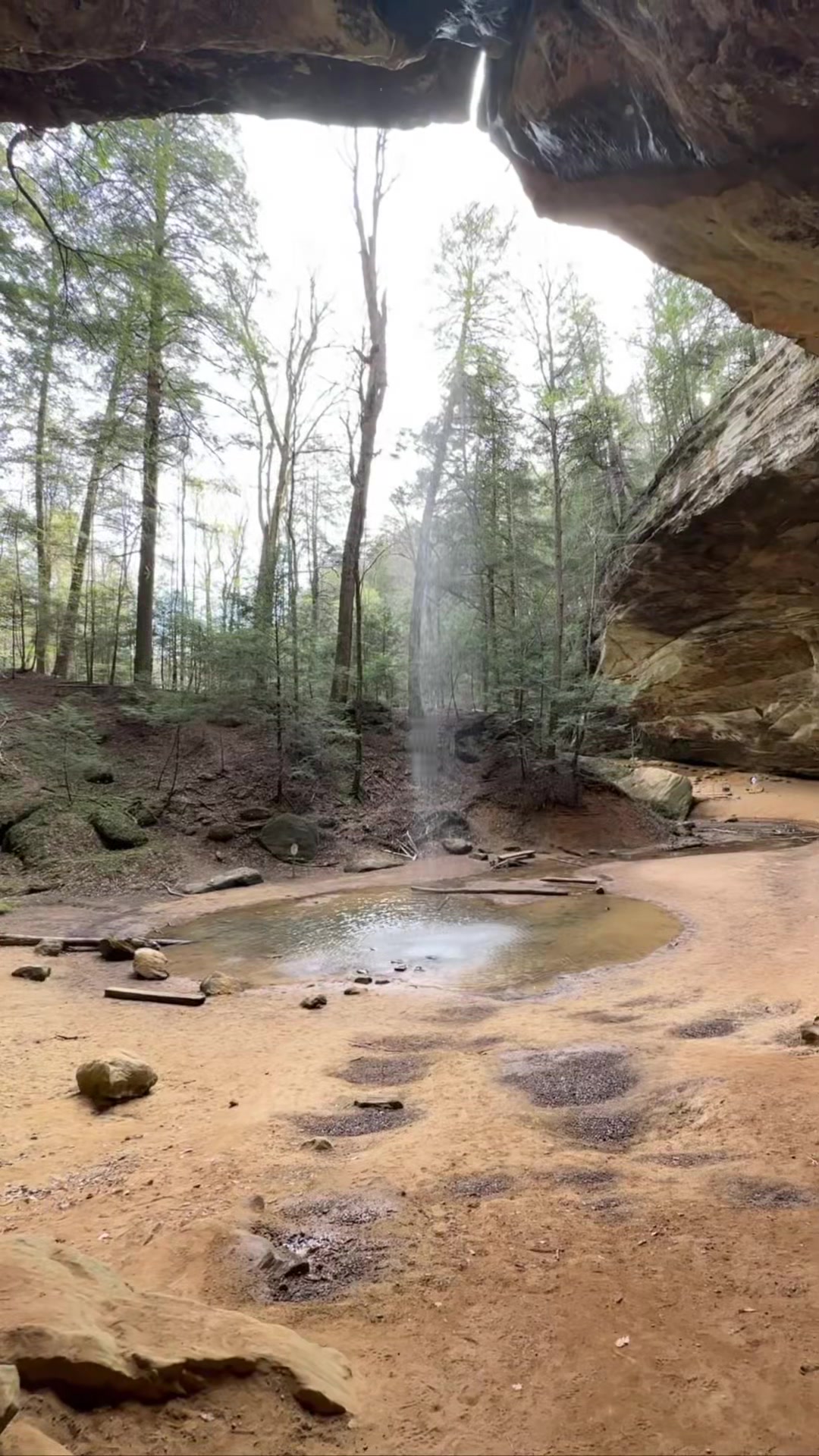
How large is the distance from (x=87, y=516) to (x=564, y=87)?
650 inches

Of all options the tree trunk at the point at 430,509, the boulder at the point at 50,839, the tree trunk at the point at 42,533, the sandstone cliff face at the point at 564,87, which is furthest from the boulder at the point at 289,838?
the sandstone cliff face at the point at 564,87

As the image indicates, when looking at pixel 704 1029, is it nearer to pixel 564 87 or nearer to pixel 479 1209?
pixel 479 1209

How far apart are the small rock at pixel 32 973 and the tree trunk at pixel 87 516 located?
35.6ft

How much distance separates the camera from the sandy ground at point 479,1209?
64.0 inches

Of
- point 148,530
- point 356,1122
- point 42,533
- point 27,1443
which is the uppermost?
point 148,530

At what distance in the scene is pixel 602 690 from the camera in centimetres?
1552

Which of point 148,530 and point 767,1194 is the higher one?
point 148,530

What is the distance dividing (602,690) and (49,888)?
11.9 metres

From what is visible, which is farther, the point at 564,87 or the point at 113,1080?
the point at 113,1080

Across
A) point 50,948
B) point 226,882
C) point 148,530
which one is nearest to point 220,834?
point 226,882

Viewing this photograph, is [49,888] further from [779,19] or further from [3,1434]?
[779,19]

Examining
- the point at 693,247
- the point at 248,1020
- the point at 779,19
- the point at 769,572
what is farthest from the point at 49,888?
the point at 769,572

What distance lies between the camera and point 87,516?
17.0 m

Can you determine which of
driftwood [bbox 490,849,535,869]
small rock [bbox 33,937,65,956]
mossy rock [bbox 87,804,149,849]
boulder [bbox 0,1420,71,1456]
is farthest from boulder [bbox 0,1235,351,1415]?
driftwood [bbox 490,849,535,869]
